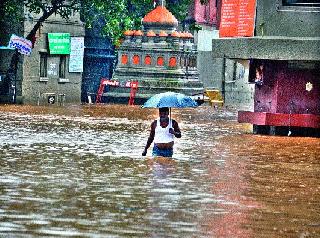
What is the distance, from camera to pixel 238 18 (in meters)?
36.5

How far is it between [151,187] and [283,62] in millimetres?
19934

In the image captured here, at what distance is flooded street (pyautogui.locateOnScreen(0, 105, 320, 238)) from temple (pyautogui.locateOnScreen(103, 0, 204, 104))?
115ft

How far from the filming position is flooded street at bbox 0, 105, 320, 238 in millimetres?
12578

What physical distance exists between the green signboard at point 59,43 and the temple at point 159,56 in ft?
16.6

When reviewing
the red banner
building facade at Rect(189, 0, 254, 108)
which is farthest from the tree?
the red banner

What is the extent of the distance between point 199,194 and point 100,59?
5157cm

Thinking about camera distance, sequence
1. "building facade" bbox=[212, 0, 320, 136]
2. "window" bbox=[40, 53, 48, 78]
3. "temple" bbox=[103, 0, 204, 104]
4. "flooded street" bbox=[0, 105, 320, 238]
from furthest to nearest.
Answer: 1. "temple" bbox=[103, 0, 204, 104]
2. "window" bbox=[40, 53, 48, 78]
3. "building facade" bbox=[212, 0, 320, 136]
4. "flooded street" bbox=[0, 105, 320, 238]

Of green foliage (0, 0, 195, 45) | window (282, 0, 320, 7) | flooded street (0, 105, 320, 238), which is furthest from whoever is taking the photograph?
green foliage (0, 0, 195, 45)

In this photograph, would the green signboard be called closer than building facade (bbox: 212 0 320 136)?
No

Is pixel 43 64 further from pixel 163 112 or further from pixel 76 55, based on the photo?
pixel 163 112

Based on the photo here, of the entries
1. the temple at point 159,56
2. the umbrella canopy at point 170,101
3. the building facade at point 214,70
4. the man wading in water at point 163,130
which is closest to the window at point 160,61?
the temple at point 159,56

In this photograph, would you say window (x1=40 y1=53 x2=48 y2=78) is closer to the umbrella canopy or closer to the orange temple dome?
the orange temple dome

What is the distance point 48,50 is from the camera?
60031mm

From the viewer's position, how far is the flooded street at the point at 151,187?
41.3 feet
